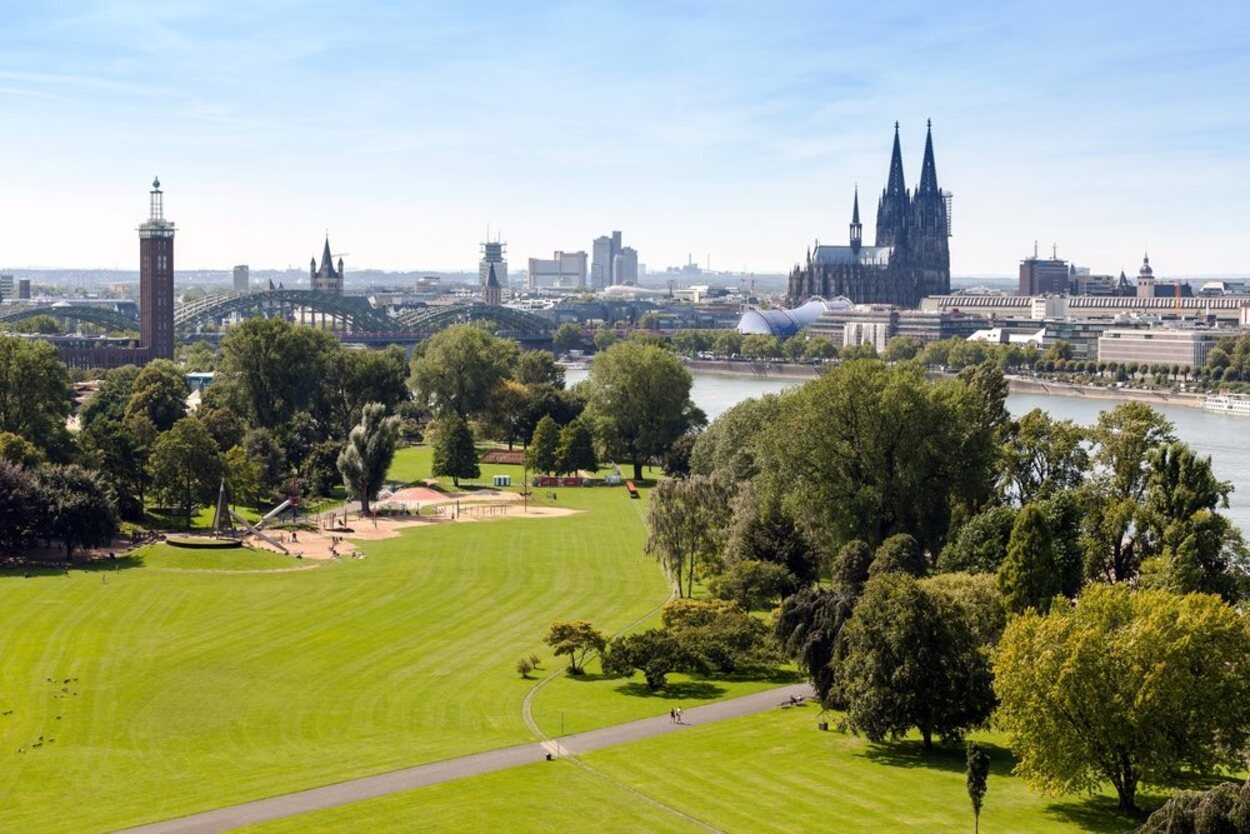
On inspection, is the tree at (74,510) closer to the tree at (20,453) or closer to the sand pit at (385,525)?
the tree at (20,453)

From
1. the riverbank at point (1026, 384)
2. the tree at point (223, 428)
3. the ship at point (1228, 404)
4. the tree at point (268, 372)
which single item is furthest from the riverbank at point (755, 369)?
the tree at point (223, 428)

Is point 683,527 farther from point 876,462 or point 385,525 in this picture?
point 385,525

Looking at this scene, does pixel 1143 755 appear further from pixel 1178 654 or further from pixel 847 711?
pixel 847 711

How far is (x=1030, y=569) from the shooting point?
39469 mm

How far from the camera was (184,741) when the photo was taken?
32906mm

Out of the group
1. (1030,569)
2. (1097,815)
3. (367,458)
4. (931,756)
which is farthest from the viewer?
(367,458)

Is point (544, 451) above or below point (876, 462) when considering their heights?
below

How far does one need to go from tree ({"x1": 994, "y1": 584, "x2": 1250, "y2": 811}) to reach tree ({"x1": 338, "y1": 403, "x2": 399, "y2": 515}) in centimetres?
4012

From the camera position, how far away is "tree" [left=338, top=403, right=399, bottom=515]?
65500 millimetres

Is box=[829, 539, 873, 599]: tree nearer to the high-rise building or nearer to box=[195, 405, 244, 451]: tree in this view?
box=[195, 405, 244, 451]: tree

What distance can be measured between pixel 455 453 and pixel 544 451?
588 centimetres

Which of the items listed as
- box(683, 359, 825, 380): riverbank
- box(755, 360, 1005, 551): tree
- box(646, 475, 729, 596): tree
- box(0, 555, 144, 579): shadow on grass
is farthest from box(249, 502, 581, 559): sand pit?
box(683, 359, 825, 380): riverbank

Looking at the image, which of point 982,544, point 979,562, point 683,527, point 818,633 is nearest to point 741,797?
point 818,633

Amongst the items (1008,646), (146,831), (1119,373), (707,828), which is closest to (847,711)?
(1008,646)
